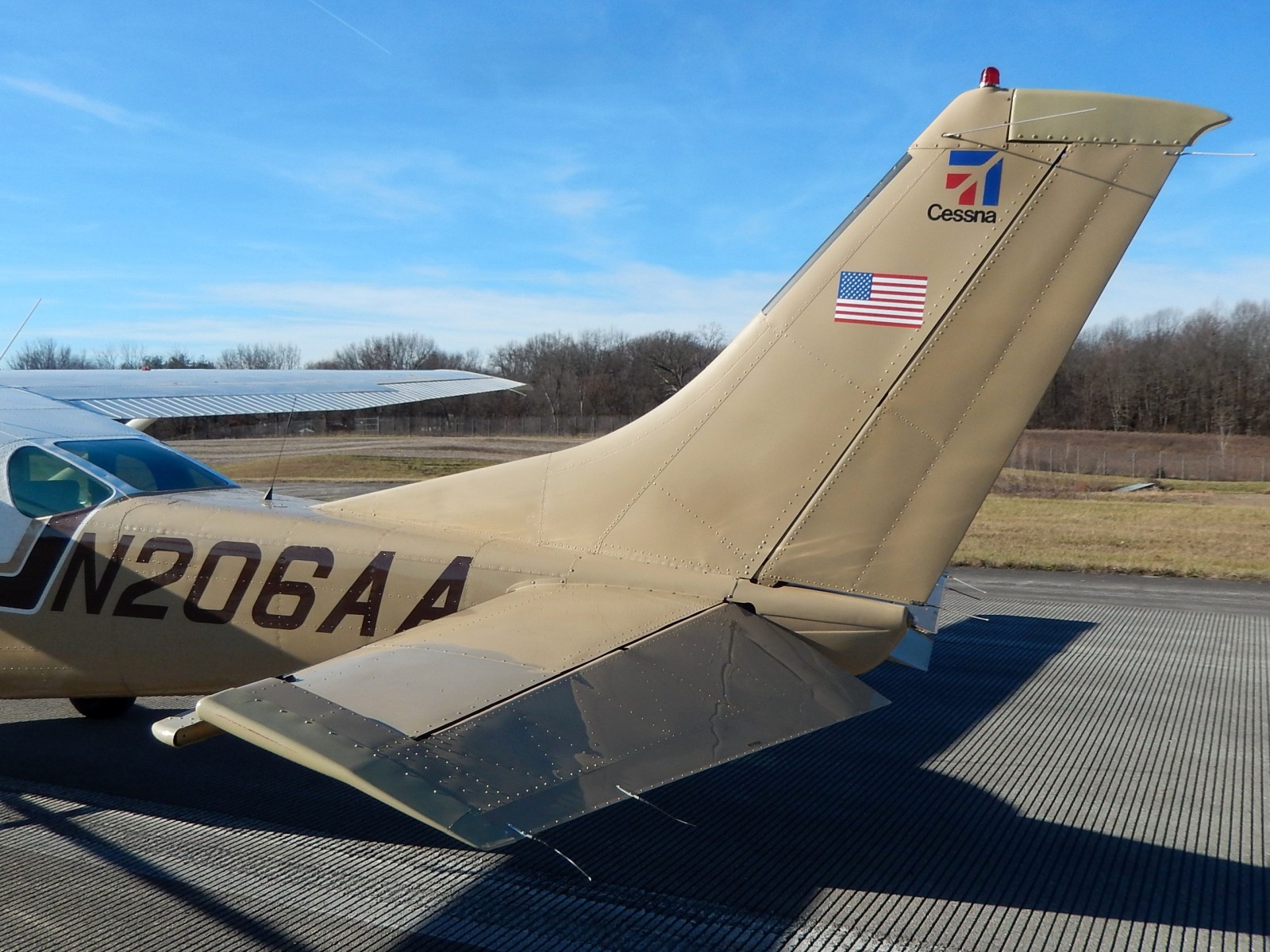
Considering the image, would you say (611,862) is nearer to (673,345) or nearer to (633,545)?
(633,545)

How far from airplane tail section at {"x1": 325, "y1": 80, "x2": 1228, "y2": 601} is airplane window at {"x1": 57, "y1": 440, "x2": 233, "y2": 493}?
2.96 meters

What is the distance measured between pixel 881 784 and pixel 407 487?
3.53 meters

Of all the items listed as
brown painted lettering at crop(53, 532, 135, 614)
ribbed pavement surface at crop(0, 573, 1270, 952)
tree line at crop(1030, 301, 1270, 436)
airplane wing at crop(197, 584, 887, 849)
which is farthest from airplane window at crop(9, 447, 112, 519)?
tree line at crop(1030, 301, 1270, 436)

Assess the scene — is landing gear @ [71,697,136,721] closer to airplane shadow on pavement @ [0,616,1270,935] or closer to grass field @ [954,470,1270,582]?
airplane shadow on pavement @ [0,616,1270,935]

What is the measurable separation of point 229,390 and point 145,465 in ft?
6.10

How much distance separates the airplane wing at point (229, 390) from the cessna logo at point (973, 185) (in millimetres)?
4912

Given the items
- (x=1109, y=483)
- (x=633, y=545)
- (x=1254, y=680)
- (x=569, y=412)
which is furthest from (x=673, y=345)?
(x=633, y=545)

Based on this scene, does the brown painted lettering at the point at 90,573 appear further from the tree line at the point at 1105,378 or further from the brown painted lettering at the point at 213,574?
the tree line at the point at 1105,378

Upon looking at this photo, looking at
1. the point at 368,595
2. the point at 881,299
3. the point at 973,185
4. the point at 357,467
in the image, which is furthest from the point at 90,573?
the point at 357,467

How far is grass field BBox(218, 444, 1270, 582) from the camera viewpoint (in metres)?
15.9

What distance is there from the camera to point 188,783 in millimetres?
6008

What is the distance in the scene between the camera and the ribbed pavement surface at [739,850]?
4184mm

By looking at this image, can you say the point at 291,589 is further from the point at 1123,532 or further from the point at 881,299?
the point at 1123,532

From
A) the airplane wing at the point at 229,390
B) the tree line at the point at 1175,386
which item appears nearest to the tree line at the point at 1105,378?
the tree line at the point at 1175,386
